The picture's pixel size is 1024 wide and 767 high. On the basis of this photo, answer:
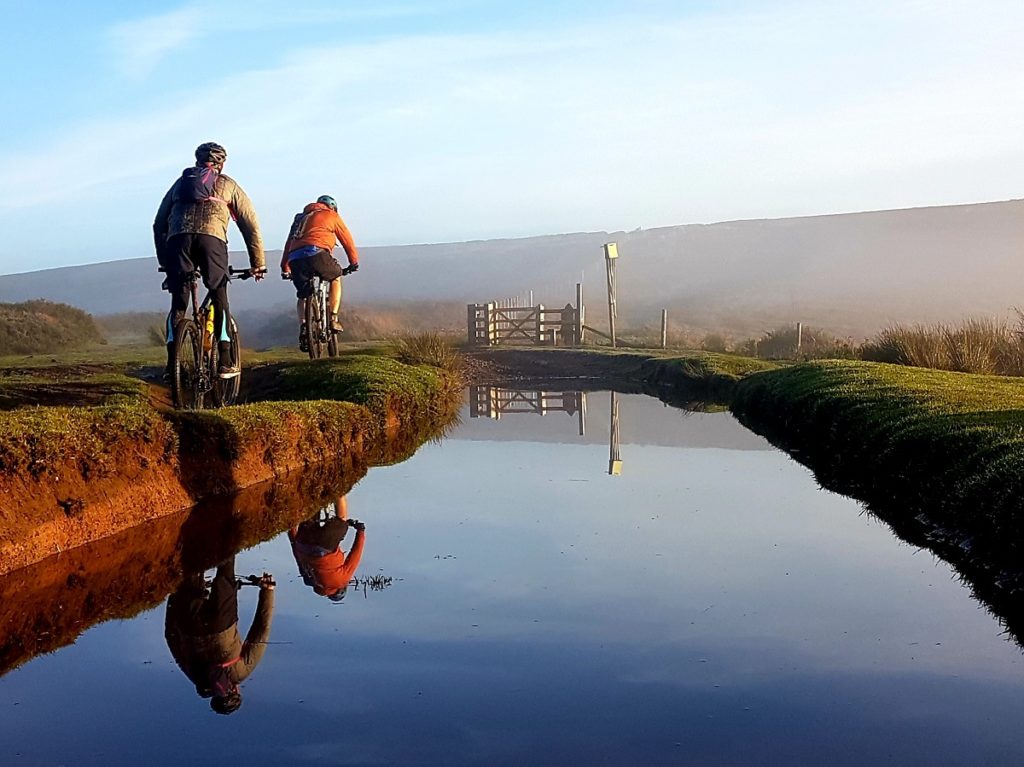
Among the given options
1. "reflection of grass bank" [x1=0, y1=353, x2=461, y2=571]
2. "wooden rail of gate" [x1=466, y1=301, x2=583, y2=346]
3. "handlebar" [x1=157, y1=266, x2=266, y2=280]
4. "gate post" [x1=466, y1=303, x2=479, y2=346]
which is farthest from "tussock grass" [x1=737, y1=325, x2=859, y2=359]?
"handlebar" [x1=157, y1=266, x2=266, y2=280]

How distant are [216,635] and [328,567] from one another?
1.69 m

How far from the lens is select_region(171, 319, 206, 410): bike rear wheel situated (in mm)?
11047

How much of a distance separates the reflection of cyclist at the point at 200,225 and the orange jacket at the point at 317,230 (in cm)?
521

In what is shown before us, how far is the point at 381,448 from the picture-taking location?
1385 centimetres

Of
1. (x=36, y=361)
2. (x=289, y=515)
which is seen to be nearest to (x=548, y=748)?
(x=289, y=515)

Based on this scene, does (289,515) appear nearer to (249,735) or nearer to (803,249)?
(249,735)

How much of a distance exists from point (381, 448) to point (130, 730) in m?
8.85

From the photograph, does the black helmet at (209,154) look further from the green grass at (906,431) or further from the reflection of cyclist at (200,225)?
the green grass at (906,431)

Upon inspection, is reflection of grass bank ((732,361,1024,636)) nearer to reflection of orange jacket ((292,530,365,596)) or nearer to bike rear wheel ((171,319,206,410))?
reflection of orange jacket ((292,530,365,596))

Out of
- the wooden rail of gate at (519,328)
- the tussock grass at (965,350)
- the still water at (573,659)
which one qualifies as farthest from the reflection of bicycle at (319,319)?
the wooden rail of gate at (519,328)

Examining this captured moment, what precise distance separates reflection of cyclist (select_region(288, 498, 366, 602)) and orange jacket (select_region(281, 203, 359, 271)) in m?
7.34

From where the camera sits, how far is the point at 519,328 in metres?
40.8

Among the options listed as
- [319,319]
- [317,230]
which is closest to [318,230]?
[317,230]

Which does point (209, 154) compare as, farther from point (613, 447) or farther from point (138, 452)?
point (613, 447)
